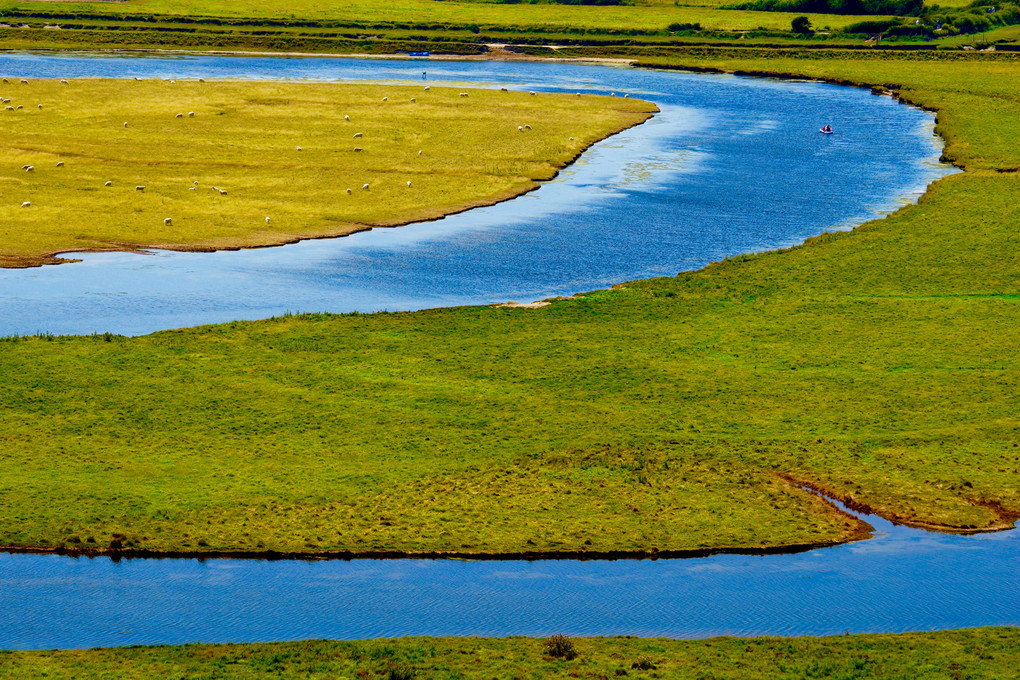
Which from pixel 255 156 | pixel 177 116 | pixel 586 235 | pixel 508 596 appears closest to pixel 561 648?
pixel 508 596

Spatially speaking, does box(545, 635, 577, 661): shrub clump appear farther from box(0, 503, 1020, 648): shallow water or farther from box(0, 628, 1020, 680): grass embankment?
box(0, 503, 1020, 648): shallow water

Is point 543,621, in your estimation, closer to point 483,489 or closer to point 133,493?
point 483,489

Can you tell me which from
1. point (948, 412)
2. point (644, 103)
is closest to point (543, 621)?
point (948, 412)

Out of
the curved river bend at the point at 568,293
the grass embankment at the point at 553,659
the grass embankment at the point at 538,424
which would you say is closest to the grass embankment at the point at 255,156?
the curved river bend at the point at 568,293

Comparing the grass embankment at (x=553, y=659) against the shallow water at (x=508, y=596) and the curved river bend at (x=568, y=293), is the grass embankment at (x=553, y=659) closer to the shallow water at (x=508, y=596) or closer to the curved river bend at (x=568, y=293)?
the shallow water at (x=508, y=596)

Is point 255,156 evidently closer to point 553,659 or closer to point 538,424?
point 538,424
